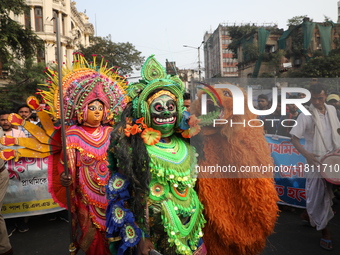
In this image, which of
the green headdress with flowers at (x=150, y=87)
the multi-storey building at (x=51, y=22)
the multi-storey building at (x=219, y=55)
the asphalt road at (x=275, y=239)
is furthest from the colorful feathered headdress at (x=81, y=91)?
the multi-storey building at (x=219, y=55)

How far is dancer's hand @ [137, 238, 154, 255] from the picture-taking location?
197cm

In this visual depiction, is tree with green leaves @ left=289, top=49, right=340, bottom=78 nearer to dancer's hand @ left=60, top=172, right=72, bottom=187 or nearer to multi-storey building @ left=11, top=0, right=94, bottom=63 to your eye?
dancer's hand @ left=60, top=172, right=72, bottom=187

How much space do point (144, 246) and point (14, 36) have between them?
8.62 metres

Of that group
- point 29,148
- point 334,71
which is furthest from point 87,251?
point 334,71

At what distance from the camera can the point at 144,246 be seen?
1978 millimetres

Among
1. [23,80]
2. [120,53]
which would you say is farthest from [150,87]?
[120,53]

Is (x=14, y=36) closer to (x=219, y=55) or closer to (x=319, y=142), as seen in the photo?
(x=319, y=142)

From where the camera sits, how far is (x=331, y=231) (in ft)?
13.1

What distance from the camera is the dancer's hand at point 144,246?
1.97 metres

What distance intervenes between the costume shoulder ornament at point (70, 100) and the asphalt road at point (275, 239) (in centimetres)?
138

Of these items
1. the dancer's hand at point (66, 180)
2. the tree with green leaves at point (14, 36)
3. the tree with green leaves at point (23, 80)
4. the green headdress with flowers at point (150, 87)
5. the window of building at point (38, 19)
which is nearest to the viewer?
the green headdress with flowers at point (150, 87)

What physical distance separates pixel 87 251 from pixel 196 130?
1.77 m

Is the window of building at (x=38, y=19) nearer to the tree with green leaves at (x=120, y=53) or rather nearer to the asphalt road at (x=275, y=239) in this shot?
the tree with green leaves at (x=120, y=53)

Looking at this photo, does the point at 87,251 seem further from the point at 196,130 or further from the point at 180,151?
the point at 196,130
